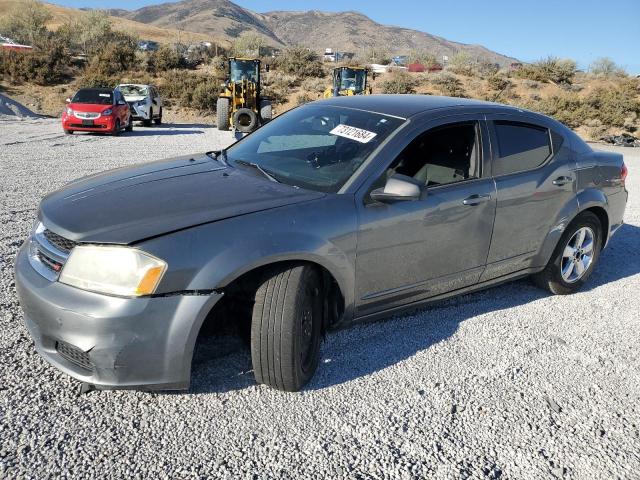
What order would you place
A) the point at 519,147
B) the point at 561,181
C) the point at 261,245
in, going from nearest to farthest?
the point at 261,245
the point at 519,147
the point at 561,181

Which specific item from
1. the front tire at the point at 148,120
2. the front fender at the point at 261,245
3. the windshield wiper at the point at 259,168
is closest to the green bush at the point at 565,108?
the front tire at the point at 148,120

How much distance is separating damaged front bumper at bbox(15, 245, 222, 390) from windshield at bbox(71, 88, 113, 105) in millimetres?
14552

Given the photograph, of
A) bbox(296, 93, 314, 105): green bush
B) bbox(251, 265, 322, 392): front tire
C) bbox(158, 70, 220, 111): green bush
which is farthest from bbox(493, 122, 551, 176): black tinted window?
bbox(296, 93, 314, 105): green bush

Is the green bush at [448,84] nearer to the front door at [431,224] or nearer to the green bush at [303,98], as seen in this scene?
the green bush at [303,98]

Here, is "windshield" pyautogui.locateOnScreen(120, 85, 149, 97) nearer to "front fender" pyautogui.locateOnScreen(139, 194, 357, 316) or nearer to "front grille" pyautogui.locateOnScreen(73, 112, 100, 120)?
"front grille" pyautogui.locateOnScreen(73, 112, 100, 120)

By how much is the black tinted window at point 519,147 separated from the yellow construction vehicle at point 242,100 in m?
14.9

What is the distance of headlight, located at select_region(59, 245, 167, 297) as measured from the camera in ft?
7.95

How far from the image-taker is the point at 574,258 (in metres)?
4.54

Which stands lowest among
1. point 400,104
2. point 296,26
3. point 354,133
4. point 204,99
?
point 204,99

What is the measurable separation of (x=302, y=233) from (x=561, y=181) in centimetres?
246

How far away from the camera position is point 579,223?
445cm

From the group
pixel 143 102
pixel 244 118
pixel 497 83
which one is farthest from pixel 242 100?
pixel 497 83

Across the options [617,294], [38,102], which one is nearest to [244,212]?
[617,294]

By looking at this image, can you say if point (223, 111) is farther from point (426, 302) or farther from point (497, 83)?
point (497, 83)
